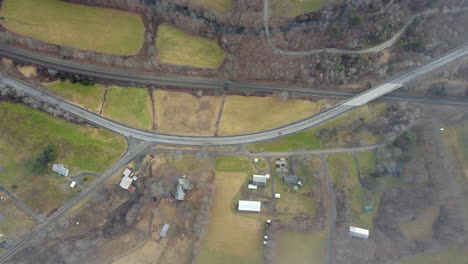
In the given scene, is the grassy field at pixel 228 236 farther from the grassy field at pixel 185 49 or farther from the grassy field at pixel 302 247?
the grassy field at pixel 185 49

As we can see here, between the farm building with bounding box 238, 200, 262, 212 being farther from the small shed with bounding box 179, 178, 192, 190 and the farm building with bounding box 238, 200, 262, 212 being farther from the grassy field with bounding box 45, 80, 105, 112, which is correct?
the grassy field with bounding box 45, 80, 105, 112

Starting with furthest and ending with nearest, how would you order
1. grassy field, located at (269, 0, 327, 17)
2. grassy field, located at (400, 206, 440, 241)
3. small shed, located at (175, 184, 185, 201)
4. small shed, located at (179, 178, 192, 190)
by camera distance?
grassy field, located at (400, 206, 440, 241), small shed, located at (179, 178, 192, 190), small shed, located at (175, 184, 185, 201), grassy field, located at (269, 0, 327, 17)

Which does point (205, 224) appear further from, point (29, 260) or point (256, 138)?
point (29, 260)

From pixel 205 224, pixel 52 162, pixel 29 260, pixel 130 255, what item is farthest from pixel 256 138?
pixel 29 260

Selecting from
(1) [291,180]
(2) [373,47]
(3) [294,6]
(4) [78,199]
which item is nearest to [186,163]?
(1) [291,180]

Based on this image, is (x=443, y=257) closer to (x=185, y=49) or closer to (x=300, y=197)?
(x=300, y=197)

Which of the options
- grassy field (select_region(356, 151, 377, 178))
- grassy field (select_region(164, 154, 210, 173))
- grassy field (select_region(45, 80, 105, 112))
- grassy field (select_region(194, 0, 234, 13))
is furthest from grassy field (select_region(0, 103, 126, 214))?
grassy field (select_region(356, 151, 377, 178))
